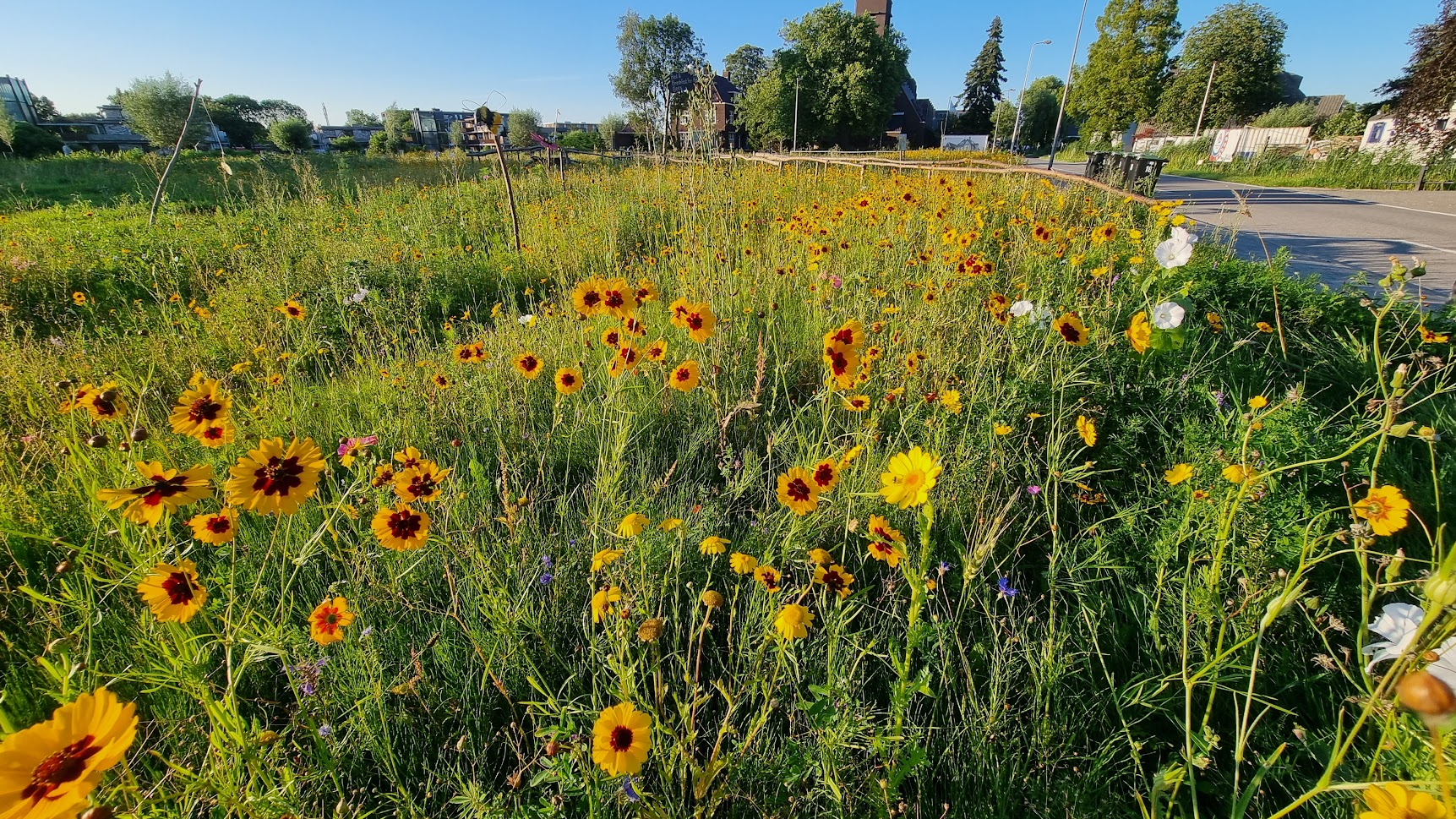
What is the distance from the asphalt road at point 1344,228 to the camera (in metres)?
4.92

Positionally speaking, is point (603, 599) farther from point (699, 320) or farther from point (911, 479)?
point (699, 320)

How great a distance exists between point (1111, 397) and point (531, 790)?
2437mm

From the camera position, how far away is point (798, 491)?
1183 mm

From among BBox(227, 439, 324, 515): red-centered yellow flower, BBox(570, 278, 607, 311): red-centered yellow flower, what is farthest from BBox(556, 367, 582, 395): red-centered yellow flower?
BBox(227, 439, 324, 515): red-centered yellow flower

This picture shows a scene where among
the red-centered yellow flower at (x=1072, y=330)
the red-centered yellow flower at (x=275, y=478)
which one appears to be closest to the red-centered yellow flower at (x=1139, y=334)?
the red-centered yellow flower at (x=1072, y=330)

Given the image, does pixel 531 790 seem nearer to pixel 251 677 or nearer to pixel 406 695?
pixel 406 695

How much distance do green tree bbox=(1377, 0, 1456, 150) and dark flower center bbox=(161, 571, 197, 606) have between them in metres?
20.2

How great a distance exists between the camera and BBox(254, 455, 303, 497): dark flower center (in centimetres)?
95

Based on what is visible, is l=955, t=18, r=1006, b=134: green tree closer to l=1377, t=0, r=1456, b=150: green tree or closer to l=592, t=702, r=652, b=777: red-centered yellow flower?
l=1377, t=0, r=1456, b=150: green tree

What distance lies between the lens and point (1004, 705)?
1168 millimetres

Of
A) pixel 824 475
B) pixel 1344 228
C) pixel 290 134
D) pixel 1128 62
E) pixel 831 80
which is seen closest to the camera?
pixel 824 475

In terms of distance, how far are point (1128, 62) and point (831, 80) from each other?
48.7ft

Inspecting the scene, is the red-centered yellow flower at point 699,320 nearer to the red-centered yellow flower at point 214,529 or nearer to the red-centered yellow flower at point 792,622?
the red-centered yellow flower at point 792,622

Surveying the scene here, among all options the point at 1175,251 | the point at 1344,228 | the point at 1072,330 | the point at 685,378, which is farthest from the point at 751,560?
the point at 1344,228
